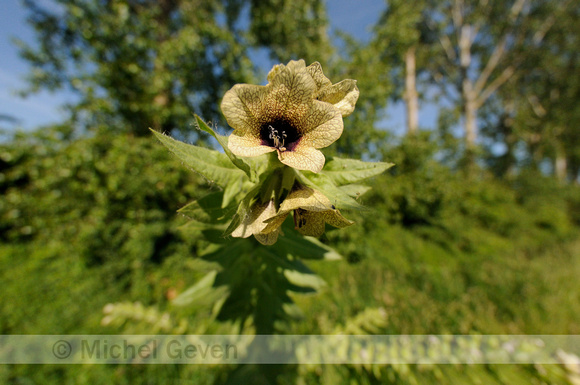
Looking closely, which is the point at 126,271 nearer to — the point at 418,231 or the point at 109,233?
the point at 109,233

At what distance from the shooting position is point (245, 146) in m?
0.58

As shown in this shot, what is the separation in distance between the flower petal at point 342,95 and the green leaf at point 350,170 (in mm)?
166

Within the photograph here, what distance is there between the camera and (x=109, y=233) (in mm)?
3893

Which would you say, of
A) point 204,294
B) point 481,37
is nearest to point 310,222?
point 204,294

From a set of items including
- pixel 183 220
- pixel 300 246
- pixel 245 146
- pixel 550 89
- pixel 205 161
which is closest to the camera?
pixel 245 146

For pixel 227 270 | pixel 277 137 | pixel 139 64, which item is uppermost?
pixel 139 64

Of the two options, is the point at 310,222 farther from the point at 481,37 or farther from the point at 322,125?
the point at 481,37

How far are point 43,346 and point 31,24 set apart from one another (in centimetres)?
709

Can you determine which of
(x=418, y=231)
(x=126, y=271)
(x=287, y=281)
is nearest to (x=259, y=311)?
(x=287, y=281)

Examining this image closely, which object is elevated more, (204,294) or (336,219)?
(336,219)

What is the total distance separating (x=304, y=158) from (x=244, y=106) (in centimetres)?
21

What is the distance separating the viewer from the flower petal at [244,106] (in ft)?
1.93

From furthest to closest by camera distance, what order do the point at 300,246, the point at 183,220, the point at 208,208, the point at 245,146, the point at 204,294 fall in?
1. the point at 183,220
2. the point at 204,294
3. the point at 300,246
4. the point at 208,208
5. the point at 245,146

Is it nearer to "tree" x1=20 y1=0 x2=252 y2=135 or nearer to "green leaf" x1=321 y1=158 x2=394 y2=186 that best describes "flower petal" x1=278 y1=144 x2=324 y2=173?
"green leaf" x1=321 y1=158 x2=394 y2=186
